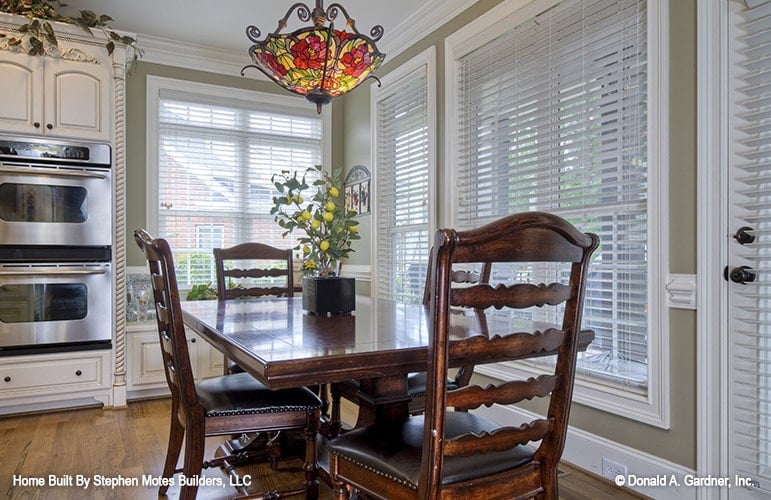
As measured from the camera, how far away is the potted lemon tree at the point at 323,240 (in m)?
1.92

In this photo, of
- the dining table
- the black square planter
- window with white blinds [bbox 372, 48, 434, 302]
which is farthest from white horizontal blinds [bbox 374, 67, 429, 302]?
the black square planter

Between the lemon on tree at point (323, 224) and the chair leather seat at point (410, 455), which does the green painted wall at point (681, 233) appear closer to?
the chair leather seat at point (410, 455)

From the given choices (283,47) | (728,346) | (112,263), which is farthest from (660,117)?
(112,263)

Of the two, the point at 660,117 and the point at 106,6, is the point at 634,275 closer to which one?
the point at 660,117

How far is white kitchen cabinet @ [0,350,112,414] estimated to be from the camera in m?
3.18

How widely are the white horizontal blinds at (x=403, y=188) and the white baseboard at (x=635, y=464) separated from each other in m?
1.56

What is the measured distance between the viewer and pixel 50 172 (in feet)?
10.7

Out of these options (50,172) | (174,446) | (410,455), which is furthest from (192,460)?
(50,172)

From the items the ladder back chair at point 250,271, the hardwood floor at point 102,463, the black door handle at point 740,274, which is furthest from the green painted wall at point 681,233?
the ladder back chair at point 250,271

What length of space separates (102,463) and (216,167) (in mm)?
2600

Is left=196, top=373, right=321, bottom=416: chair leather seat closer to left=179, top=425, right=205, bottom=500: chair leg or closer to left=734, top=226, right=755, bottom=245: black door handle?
left=179, top=425, right=205, bottom=500: chair leg

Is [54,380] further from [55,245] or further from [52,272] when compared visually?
[55,245]

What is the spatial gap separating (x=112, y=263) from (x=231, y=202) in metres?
1.22

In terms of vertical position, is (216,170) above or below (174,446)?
above
